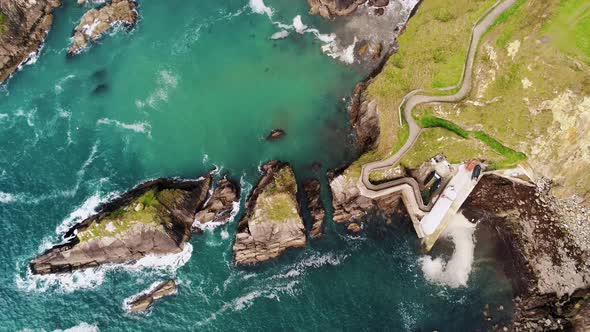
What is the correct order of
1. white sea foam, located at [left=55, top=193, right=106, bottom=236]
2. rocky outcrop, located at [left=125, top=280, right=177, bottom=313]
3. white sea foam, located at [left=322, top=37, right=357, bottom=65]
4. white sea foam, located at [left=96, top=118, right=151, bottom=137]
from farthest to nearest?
white sea foam, located at [left=322, top=37, right=357, bottom=65]
white sea foam, located at [left=96, top=118, right=151, bottom=137]
white sea foam, located at [left=55, top=193, right=106, bottom=236]
rocky outcrop, located at [left=125, top=280, right=177, bottom=313]

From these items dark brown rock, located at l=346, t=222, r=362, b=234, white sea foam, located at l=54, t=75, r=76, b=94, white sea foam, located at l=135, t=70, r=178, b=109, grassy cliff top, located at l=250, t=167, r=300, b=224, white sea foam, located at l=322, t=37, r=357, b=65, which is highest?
white sea foam, located at l=54, t=75, r=76, b=94

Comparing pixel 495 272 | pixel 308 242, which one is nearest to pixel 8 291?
pixel 308 242

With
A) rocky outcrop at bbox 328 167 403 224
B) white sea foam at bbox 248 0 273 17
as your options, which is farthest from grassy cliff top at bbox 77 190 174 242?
white sea foam at bbox 248 0 273 17

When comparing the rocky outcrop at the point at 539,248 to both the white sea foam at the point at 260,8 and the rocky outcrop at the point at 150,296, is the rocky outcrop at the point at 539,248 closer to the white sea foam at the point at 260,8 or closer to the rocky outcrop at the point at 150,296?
the rocky outcrop at the point at 150,296

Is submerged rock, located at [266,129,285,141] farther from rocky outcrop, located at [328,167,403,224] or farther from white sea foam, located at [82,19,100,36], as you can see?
white sea foam, located at [82,19,100,36]

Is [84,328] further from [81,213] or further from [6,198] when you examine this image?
[6,198]

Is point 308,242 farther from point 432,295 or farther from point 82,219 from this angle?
point 82,219

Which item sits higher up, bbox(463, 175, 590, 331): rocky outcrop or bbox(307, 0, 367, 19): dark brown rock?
bbox(307, 0, 367, 19): dark brown rock
